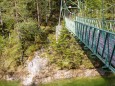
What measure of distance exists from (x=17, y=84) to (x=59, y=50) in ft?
15.9

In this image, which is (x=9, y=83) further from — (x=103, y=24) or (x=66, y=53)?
(x=103, y=24)

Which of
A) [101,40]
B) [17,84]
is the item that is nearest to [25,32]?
[17,84]

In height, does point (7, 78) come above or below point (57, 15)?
below

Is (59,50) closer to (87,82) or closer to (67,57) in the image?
(67,57)

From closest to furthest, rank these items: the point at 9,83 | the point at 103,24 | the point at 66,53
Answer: the point at 103,24 < the point at 9,83 < the point at 66,53

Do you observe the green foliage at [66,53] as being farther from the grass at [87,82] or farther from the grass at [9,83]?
the grass at [9,83]

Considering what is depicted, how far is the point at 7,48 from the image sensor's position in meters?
27.0

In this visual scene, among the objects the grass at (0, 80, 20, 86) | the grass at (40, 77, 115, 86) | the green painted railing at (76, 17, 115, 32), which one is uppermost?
the green painted railing at (76, 17, 115, 32)

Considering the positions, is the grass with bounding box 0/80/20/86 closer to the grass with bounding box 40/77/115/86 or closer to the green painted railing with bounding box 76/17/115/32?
the grass with bounding box 40/77/115/86

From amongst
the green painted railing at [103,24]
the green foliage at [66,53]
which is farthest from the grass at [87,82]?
the green painted railing at [103,24]

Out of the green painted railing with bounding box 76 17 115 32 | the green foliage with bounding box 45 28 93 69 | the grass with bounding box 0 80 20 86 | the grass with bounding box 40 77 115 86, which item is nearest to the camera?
the green painted railing with bounding box 76 17 115 32

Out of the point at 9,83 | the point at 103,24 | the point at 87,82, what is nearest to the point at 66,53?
the point at 87,82

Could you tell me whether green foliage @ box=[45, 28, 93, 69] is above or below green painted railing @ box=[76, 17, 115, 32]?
below

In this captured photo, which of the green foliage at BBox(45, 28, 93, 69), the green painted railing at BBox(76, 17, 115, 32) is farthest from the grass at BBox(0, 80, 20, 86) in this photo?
the green painted railing at BBox(76, 17, 115, 32)
